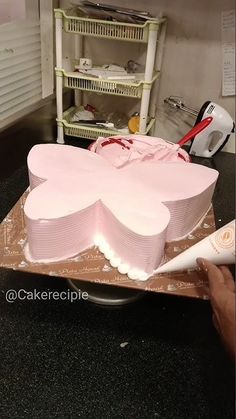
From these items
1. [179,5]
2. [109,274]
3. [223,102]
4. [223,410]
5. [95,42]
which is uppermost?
[179,5]

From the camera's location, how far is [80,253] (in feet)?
2.52

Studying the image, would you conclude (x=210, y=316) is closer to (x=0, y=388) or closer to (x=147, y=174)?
(x=147, y=174)

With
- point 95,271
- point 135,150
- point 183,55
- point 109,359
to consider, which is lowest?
point 109,359

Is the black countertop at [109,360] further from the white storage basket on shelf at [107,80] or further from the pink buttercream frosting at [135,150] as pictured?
the white storage basket on shelf at [107,80]

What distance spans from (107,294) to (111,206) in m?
0.23

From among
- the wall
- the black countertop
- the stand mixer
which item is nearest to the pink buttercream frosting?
the black countertop

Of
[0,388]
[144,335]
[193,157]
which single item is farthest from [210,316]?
[193,157]

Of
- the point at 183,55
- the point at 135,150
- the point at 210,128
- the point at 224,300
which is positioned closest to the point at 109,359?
the point at 224,300

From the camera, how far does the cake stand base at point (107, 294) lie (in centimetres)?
84

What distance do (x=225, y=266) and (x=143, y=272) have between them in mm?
164

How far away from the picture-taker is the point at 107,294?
0.85 m

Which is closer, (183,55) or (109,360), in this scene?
(109,360)

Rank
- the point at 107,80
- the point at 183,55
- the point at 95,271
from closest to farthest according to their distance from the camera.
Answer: the point at 95,271 → the point at 107,80 → the point at 183,55

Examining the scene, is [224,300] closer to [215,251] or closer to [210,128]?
[215,251]
